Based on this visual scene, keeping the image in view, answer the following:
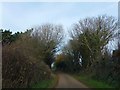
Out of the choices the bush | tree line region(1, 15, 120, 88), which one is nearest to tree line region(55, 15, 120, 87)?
tree line region(1, 15, 120, 88)

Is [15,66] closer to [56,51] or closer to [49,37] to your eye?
[49,37]

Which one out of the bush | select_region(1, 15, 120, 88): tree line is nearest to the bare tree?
select_region(1, 15, 120, 88): tree line

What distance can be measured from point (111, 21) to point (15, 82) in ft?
143

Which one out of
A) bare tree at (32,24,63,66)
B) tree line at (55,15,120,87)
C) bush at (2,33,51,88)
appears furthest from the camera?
tree line at (55,15,120,87)

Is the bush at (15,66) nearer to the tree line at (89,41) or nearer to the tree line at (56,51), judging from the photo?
the tree line at (56,51)

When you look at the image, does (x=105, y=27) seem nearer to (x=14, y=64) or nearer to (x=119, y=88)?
(x=119, y=88)

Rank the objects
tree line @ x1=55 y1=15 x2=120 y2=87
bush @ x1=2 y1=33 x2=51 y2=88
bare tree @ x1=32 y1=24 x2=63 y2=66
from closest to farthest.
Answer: bush @ x1=2 y1=33 x2=51 y2=88 < bare tree @ x1=32 y1=24 x2=63 y2=66 < tree line @ x1=55 y1=15 x2=120 y2=87

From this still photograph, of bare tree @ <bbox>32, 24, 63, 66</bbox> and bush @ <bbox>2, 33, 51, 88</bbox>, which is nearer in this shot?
bush @ <bbox>2, 33, 51, 88</bbox>

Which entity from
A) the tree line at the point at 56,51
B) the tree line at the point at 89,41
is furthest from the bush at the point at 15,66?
the tree line at the point at 89,41

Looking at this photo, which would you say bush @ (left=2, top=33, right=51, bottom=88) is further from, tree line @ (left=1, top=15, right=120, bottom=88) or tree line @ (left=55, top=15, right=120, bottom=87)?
tree line @ (left=55, top=15, right=120, bottom=87)

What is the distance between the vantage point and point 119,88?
78.8ft

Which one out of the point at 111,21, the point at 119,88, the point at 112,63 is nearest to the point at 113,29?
the point at 111,21

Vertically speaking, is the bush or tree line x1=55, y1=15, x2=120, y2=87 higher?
tree line x1=55, y1=15, x2=120, y2=87

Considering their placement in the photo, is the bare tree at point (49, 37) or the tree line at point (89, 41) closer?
the bare tree at point (49, 37)
